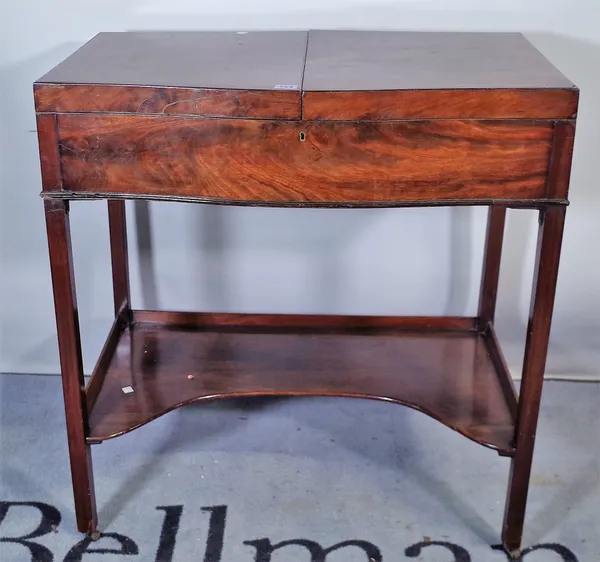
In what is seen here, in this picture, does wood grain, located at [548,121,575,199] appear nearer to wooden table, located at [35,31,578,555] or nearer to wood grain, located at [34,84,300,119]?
wooden table, located at [35,31,578,555]

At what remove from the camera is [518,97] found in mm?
986

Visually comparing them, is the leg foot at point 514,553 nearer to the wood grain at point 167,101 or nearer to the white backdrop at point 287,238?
the white backdrop at point 287,238

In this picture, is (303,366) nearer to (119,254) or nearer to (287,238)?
(287,238)

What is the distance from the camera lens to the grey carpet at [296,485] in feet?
4.30

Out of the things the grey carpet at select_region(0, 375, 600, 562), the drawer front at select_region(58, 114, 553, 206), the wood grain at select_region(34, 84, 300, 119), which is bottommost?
the grey carpet at select_region(0, 375, 600, 562)

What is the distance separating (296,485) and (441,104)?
2.50ft

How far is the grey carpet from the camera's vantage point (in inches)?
51.6

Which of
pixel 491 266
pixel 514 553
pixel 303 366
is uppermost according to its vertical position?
pixel 491 266

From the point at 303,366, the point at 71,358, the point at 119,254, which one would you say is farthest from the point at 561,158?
the point at 119,254

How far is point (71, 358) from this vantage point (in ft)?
3.92

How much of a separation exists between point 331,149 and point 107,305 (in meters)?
0.85

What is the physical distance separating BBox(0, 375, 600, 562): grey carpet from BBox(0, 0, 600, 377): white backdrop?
0.65 feet

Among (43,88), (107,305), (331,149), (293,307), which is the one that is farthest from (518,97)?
(107,305)

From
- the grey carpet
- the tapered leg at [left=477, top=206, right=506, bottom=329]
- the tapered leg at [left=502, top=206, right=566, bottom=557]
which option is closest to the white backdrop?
the tapered leg at [left=477, top=206, right=506, bottom=329]
